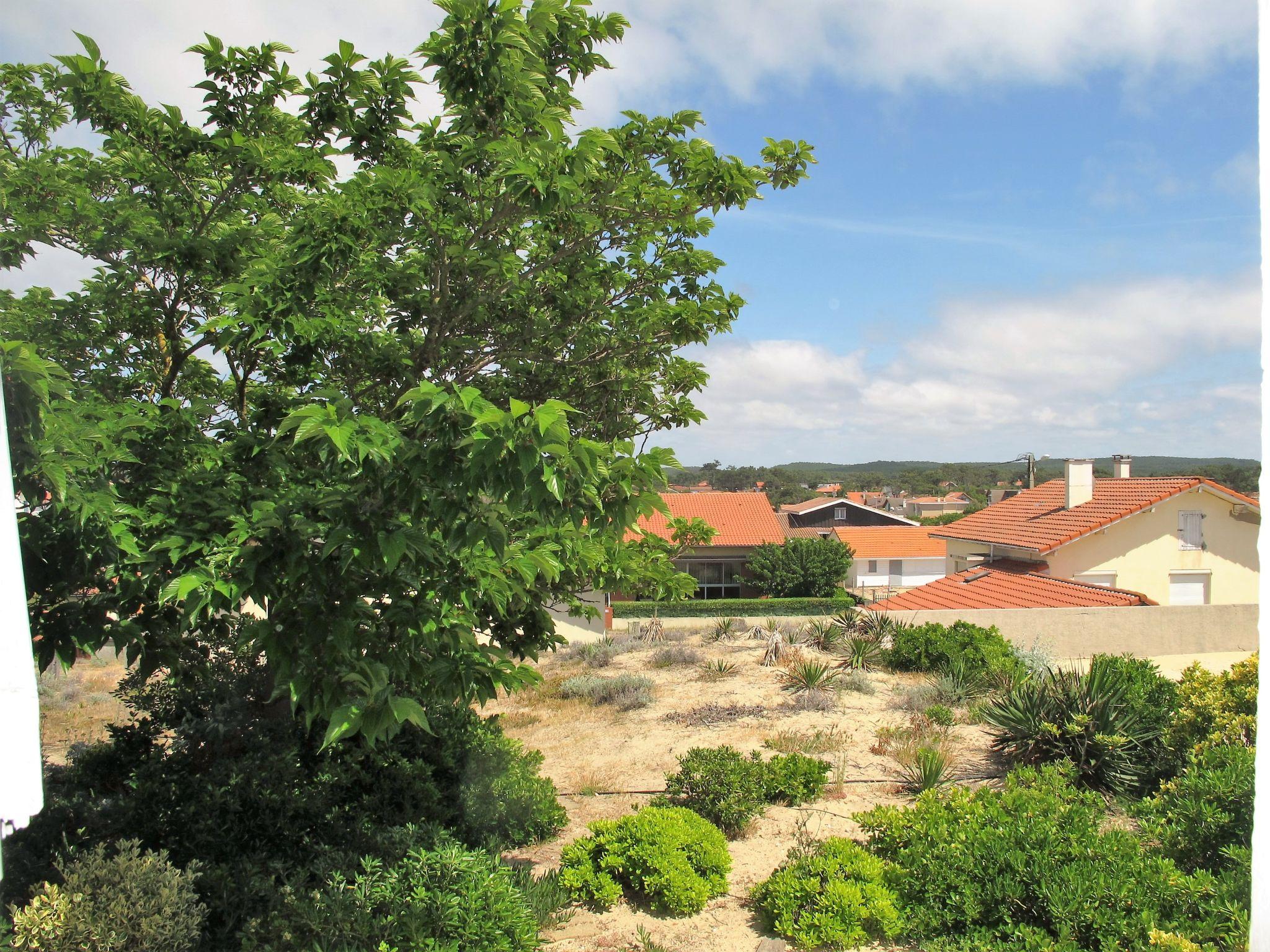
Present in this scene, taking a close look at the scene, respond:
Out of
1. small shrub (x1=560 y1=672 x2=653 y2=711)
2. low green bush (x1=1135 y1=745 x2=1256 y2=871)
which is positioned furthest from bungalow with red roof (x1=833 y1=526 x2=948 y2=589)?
low green bush (x1=1135 y1=745 x2=1256 y2=871)

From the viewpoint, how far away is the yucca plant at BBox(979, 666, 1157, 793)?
23.0 ft

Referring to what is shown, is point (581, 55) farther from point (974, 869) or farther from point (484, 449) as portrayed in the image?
point (974, 869)

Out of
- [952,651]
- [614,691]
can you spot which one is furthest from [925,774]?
[614,691]

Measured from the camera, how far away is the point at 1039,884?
161 inches

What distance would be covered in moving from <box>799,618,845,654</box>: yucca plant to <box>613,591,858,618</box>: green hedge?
1061cm

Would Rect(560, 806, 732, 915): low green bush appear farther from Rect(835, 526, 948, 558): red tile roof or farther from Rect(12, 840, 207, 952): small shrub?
Rect(835, 526, 948, 558): red tile roof

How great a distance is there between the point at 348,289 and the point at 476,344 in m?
0.71

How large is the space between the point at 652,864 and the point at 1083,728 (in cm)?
454

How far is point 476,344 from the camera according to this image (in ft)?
14.1

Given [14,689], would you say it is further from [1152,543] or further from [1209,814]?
→ [1152,543]

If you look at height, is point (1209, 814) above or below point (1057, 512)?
below

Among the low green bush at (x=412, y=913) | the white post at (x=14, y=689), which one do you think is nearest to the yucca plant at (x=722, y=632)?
the low green bush at (x=412, y=913)

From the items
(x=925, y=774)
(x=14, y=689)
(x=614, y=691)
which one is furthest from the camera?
(x=614, y=691)

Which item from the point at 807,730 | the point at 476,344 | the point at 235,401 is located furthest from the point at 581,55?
the point at 807,730
